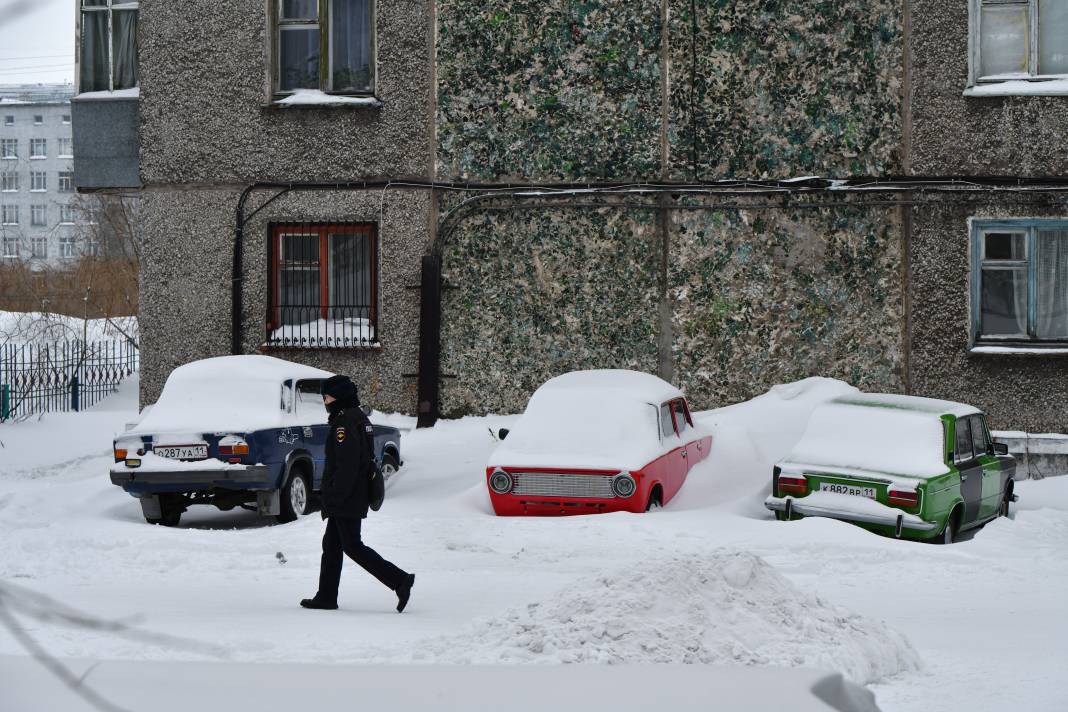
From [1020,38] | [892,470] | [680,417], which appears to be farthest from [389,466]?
[1020,38]

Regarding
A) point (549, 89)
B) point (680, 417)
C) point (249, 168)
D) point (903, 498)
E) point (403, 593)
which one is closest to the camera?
point (403, 593)

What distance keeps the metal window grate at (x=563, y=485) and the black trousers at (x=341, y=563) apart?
3.53m

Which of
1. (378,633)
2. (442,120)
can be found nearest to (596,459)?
(378,633)

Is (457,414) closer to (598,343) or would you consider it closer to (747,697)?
(598,343)

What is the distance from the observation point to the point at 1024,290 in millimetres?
15883

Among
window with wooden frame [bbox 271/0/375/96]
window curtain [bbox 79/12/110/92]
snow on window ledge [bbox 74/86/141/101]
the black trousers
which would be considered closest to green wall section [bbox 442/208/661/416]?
window with wooden frame [bbox 271/0/375/96]

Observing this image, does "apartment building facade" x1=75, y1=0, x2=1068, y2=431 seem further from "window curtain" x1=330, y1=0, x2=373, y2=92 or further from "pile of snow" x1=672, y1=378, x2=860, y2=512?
"pile of snow" x1=672, y1=378, x2=860, y2=512

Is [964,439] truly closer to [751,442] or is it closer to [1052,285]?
[751,442]

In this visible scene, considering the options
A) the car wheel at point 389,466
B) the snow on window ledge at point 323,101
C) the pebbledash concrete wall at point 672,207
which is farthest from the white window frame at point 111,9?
the car wheel at point 389,466

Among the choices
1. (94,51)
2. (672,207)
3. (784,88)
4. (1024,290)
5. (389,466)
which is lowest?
(389,466)

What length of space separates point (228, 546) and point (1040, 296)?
36.4ft

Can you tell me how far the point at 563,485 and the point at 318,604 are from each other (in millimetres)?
3782

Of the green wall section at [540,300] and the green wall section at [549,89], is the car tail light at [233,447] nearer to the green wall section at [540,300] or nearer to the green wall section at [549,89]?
the green wall section at [540,300]

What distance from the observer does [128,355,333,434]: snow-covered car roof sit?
38.6 feet
